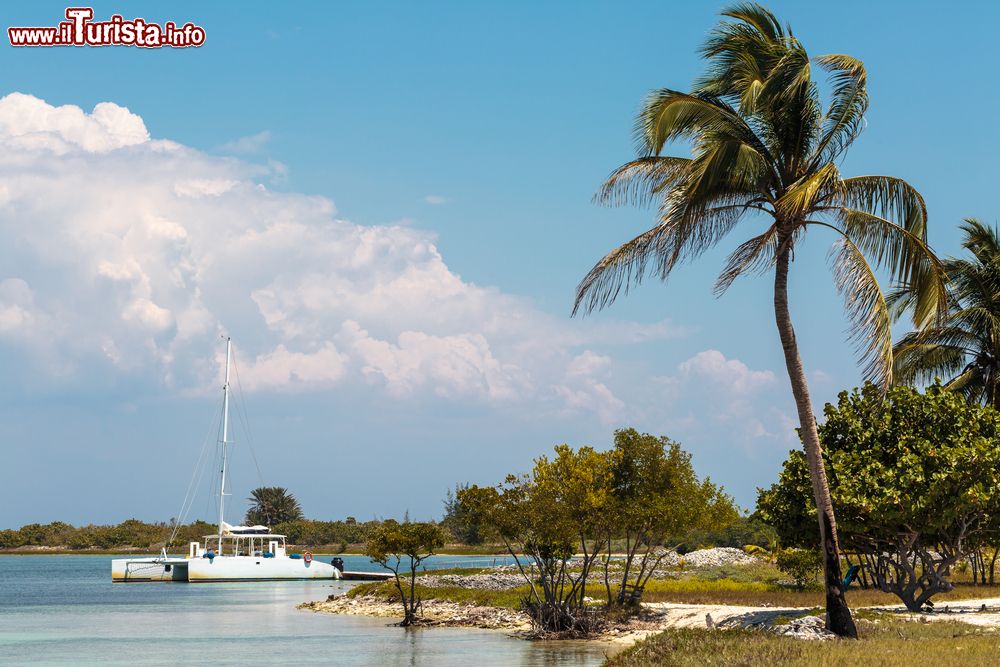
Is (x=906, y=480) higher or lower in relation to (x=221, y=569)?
higher

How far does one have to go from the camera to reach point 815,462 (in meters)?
23.7

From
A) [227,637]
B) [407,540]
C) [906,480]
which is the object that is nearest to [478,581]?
[407,540]

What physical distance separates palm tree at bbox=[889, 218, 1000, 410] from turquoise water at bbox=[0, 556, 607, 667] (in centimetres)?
1661

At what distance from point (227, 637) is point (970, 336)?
104ft

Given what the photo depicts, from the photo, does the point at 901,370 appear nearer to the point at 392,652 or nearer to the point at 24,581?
the point at 392,652

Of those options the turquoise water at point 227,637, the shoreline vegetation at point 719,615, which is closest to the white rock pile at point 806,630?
the shoreline vegetation at point 719,615

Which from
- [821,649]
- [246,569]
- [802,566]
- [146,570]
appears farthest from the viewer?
[146,570]

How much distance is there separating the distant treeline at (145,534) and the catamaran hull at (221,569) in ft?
157

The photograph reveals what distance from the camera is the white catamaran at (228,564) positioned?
81.5 meters

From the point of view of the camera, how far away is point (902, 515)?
1146 inches

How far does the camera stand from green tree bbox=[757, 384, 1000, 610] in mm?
29125

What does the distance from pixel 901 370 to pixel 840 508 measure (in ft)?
33.2

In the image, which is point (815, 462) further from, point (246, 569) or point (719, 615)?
point (246, 569)

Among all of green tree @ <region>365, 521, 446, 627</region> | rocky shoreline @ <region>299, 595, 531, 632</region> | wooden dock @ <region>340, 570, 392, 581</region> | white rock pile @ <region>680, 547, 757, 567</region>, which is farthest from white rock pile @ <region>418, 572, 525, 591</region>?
wooden dock @ <region>340, 570, 392, 581</region>
